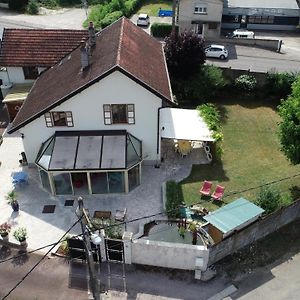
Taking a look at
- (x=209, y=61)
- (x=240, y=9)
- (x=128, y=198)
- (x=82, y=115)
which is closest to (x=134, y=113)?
(x=82, y=115)

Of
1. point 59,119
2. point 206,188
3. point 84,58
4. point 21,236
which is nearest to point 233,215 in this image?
point 206,188

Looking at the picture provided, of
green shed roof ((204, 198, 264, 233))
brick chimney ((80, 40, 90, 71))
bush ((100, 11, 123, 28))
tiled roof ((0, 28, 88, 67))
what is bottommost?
green shed roof ((204, 198, 264, 233))

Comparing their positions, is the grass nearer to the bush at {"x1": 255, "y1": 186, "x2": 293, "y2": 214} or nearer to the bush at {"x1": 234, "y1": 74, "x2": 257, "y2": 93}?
the bush at {"x1": 234, "y1": 74, "x2": 257, "y2": 93}

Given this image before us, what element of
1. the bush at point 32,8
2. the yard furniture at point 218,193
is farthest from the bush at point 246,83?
the bush at point 32,8

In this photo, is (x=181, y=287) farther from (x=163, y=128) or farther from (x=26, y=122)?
(x=26, y=122)

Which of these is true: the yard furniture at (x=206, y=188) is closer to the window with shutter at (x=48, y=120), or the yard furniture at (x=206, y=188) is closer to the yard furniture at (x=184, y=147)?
the yard furniture at (x=184, y=147)

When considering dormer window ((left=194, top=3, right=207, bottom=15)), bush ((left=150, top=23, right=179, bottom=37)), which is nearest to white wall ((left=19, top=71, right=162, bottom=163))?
bush ((left=150, top=23, right=179, bottom=37))

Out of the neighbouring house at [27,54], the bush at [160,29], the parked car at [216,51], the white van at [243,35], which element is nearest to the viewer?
the neighbouring house at [27,54]
